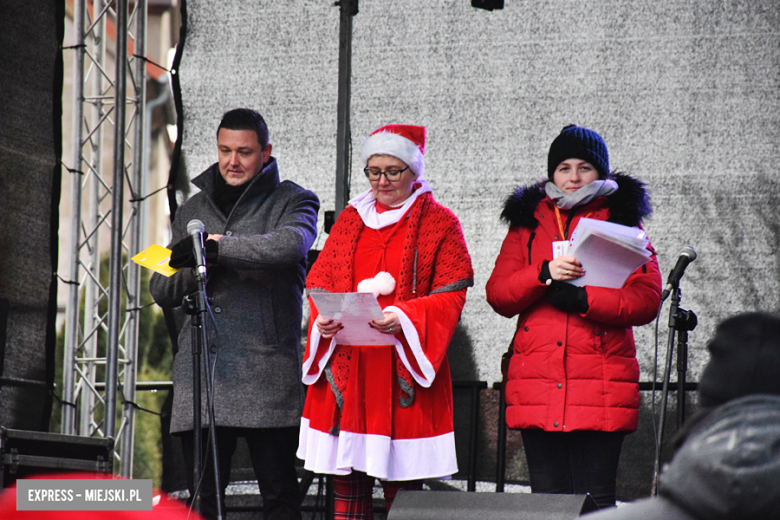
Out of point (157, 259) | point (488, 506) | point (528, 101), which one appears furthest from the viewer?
point (528, 101)

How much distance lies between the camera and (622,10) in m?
3.90

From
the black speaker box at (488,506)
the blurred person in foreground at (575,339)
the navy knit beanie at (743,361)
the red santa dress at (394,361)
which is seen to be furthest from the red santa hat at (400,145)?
the navy knit beanie at (743,361)

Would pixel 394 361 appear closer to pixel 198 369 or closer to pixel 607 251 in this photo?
pixel 198 369

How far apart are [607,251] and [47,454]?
2102 mm

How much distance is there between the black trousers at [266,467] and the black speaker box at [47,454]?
0.42 m

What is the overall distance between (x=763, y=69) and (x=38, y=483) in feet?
12.1

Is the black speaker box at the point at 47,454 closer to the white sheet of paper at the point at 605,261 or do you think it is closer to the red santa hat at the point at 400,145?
the red santa hat at the point at 400,145

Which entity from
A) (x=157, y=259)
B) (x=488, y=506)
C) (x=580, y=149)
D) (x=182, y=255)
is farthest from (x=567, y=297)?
(x=157, y=259)

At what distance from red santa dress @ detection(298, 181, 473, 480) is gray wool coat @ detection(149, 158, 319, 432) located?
0.64ft

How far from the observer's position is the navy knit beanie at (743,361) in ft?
2.55

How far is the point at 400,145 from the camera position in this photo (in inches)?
118

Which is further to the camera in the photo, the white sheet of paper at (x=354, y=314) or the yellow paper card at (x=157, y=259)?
the yellow paper card at (x=157, y=259)

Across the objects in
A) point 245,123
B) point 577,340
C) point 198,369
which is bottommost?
point 198,369

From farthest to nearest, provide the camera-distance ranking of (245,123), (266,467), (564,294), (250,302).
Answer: (245,123) < (250,302) < (266,467) < (564,294)
